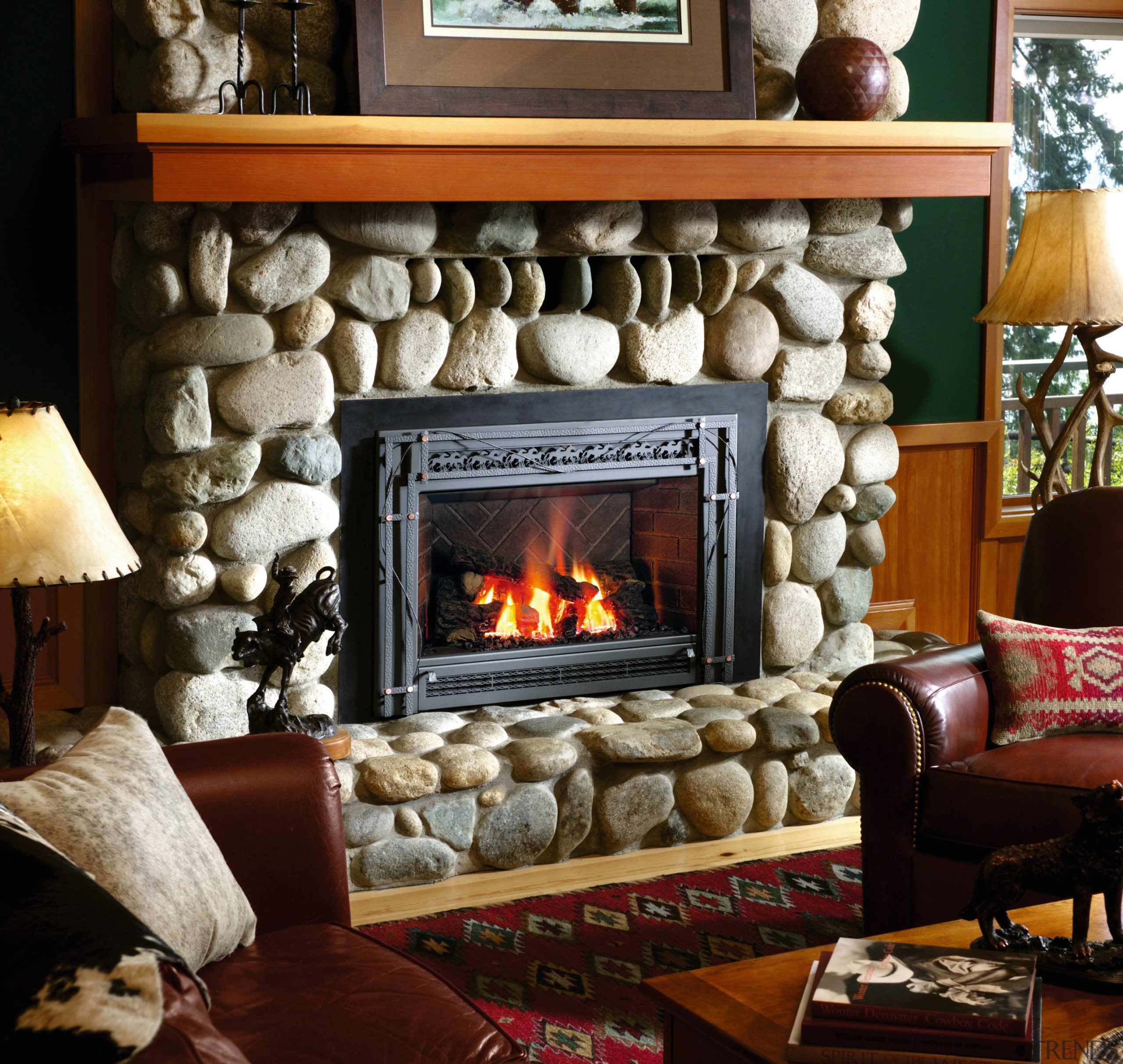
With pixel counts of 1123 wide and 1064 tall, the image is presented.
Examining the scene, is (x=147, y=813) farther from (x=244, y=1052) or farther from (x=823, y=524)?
(x=823, y=524)

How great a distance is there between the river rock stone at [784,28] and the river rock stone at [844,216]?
1.23 ft

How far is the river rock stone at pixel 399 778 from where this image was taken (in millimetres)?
3066

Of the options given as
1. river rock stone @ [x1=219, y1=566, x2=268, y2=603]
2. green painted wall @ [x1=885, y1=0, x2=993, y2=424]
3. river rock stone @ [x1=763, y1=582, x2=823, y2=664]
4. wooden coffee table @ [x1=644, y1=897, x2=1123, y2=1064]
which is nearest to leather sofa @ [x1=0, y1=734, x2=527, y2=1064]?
wooden coffee table @ [x1=644, y1=897, x2=1123, y2=1064]

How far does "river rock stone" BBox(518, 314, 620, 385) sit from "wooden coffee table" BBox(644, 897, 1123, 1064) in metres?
1.86

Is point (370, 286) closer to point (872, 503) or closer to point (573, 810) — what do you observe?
point (573, 810)

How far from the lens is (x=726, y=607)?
375 centimetres

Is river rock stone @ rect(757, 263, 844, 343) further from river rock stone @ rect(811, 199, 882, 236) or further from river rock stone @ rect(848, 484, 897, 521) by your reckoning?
river rock stone @ rect(848, 484, 897, 521)

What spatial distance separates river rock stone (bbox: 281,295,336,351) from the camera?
10.3 feet

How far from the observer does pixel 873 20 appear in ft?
12.1

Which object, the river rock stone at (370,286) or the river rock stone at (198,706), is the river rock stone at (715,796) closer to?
the river rock stone at (198,706)

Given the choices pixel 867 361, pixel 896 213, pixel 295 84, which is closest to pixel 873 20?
pixel 896 213

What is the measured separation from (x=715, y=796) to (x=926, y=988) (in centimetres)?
171

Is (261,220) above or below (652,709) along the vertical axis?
above

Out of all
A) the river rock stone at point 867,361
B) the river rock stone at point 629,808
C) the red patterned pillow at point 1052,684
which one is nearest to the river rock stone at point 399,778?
the river rock stone at point 629,808
